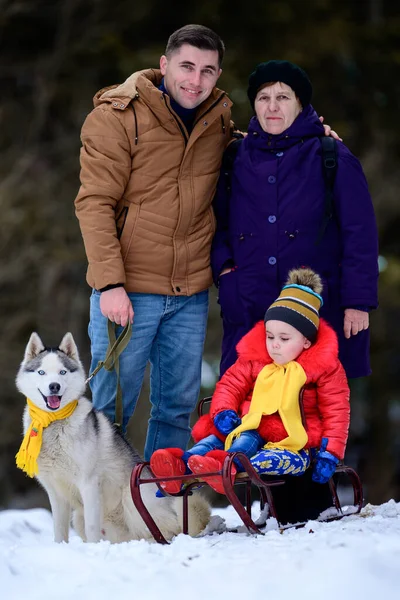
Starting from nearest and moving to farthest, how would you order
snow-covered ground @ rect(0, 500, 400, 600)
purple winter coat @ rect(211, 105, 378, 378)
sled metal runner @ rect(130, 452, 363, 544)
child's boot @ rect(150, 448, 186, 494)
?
snow-covered ground @ rect(0, 500, 400, 600) < sled metal runner @ rect(130, 452, 363, 544) < child's boot @ rect(150, 448, 186, 494) < purple winter coat @ rect(211, 105, 378, 378)

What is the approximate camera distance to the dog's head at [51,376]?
14.8 ft

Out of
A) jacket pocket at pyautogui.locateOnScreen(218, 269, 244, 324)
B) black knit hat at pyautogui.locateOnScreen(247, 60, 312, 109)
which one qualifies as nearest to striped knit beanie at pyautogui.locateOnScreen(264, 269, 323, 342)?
jacket pocket at pyautogui.locateOnScreen(218, 269, 244, 324)

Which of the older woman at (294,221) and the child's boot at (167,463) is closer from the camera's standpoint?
the child's boot at (167,463)

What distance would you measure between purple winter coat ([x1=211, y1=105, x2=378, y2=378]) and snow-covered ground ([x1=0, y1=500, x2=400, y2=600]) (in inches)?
48.0

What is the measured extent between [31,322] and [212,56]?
26.1 ft

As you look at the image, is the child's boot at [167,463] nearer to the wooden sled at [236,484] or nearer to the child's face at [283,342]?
the wooden sled at [236,484]

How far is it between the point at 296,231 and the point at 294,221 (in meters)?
0.05

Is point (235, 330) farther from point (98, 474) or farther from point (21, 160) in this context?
point (21, 160)

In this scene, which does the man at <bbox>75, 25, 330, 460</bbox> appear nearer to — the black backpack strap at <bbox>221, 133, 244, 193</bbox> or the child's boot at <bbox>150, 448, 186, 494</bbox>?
the black backpack strap at <bbox>221, 133, 244, 193</bbox>

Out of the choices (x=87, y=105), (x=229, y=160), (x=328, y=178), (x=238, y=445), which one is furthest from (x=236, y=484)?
(x=87, y=105)

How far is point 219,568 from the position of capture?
343 cm

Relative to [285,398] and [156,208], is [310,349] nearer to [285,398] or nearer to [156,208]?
[285,398]

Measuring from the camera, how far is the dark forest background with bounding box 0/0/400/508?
11406mm

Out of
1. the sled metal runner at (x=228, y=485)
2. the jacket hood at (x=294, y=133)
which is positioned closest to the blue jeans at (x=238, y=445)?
the sled metal runner at (x=228, y=485)
